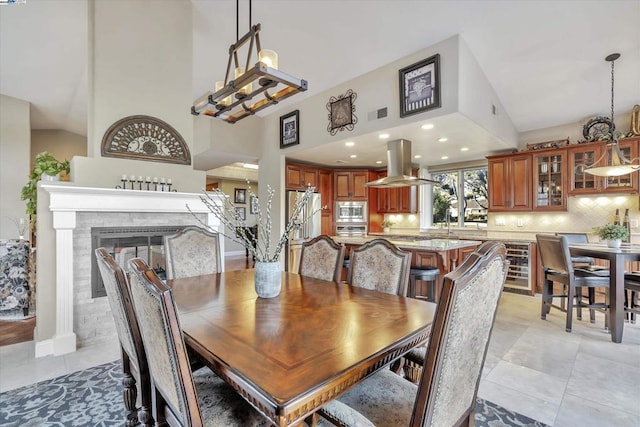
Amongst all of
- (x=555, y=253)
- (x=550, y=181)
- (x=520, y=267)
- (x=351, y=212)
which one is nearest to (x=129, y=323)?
(x=555, y=253)

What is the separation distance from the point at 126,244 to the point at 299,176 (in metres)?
3.24

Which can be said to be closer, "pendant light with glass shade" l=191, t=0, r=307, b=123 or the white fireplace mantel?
"pendant light with glass shade" l=191, t=0, r=307, b=123

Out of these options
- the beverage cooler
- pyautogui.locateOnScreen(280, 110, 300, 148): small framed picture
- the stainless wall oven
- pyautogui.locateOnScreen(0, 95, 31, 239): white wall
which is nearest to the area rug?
the beverage cooler

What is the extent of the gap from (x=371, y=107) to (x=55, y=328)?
4009 millimetres

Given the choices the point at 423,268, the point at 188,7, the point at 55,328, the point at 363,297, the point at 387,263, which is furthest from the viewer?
the point at 188,7

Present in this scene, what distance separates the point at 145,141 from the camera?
126 inches

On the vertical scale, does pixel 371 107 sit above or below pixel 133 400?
above

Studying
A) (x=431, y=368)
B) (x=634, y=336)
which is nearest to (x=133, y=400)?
(x=431, y=368)

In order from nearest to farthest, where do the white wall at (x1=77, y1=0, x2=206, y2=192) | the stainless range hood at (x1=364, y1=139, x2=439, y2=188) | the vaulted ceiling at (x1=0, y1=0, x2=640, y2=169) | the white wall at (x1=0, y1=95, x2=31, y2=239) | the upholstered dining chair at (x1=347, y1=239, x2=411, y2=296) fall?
the upholstered dining chair at (x1=347, y1=239, x2=411, y2=296) < the vaulted ceiling at (x1=0, y1=0, x2=640, y2=169) < the white wall at (x1=77, y1=0, x2=206, y2=192) < the stainless range hood at (x1=364, y1=139, x2=439, y2=188) < the white wall at (x1=0, y1=95, x2=31, y2=239)

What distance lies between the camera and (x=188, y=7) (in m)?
3.53

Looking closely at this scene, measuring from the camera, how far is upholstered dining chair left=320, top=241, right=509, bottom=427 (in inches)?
30.7

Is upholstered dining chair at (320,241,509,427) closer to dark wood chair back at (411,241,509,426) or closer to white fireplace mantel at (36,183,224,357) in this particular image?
dark wood chair back at (411,241,509,426)

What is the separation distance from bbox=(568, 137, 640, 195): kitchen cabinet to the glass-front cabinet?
10 cm

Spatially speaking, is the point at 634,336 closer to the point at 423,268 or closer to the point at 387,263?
the point at 423,268
